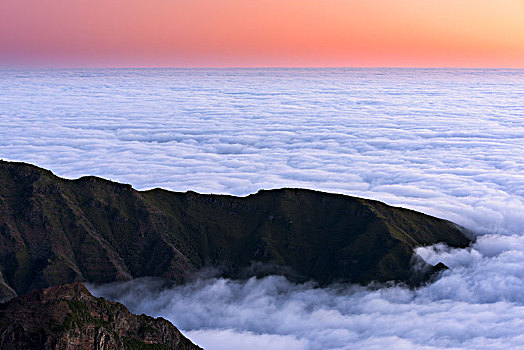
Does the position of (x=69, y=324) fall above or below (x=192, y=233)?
above

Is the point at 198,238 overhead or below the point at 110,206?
below

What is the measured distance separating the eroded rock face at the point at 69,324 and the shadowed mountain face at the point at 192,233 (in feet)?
244

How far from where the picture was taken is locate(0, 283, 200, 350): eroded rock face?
264ft

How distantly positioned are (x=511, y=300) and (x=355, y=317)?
57585 mm

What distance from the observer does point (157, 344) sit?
98.6 metres

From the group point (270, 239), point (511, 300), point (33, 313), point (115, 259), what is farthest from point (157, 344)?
point (511, 300)

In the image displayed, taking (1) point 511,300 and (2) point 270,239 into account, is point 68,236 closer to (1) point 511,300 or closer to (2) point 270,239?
(2) point 270,239

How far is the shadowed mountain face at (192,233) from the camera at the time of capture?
169500 millimetres

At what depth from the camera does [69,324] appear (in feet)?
273

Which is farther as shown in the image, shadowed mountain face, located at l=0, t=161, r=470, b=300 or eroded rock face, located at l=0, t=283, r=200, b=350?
shadowed mountain face, located at l=0, t=161, r=470, b=300

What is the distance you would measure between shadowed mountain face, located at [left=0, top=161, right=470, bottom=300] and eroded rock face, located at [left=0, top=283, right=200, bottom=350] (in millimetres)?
74384

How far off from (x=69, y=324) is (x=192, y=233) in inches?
4054

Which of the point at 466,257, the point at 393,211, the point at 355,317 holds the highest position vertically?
the point at 393,211

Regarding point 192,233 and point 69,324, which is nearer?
point 69,324
